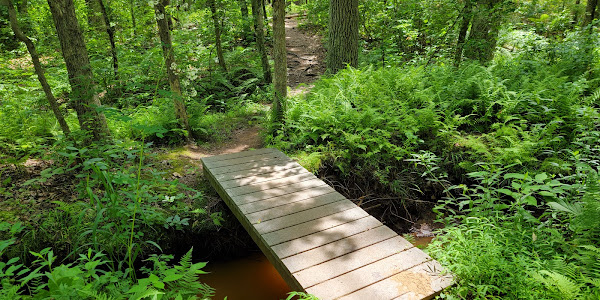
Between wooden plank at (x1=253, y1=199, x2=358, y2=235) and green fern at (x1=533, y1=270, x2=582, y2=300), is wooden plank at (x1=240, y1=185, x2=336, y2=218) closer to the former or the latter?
wooden plank at (x1=253, y1=199, x2=358, y2=235)

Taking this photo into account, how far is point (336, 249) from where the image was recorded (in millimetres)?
3150

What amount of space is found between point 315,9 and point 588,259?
1799 centimetres

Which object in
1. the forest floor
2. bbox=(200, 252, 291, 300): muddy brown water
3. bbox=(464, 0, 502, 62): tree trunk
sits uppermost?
bbox=(464, 0, 502, 62): tree trunk

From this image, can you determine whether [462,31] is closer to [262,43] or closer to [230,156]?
[262,43]

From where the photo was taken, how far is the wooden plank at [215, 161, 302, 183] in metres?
4.92

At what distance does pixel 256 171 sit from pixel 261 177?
0.83 feet

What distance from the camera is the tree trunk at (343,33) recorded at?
28.2 ft

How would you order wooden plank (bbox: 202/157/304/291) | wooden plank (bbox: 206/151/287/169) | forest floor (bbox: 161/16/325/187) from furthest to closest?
forest floor (bbox: 161/16/325/187) < wooden plank (bbox: 206/151/287/169) < wooden plank (bbox: 202/157/304/291)

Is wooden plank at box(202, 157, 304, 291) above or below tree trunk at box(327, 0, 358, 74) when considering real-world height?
below

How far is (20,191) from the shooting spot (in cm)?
491

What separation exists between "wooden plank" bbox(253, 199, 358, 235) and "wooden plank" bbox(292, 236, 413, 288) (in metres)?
0.76

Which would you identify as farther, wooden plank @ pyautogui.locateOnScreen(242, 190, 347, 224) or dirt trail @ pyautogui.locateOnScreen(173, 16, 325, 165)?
dirt trail @ pyautogui.locateOnScreen(173, 16, 325, 165)

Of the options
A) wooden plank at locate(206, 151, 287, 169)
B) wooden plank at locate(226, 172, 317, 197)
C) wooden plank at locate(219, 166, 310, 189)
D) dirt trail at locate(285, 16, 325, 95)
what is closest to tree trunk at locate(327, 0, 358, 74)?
dirt trail at locate(285, 16, 325, 95)

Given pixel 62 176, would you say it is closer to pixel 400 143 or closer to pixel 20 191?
pixel 20 191
